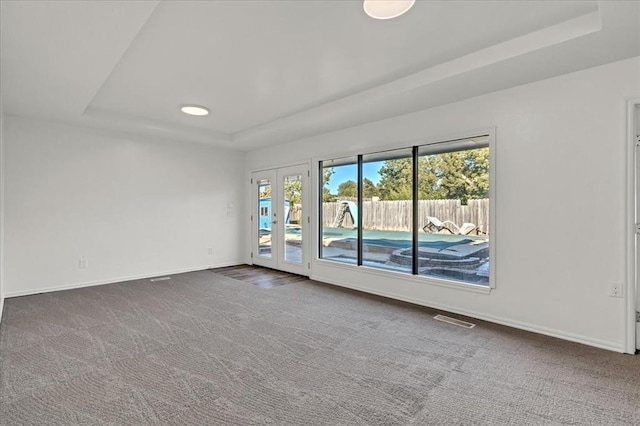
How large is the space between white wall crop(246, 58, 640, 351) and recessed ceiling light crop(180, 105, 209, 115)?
10.1ft

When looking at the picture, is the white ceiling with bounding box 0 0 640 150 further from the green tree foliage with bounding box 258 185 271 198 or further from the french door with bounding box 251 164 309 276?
the green tree foliage with bounding box 258 185 271 198

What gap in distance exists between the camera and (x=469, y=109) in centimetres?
351

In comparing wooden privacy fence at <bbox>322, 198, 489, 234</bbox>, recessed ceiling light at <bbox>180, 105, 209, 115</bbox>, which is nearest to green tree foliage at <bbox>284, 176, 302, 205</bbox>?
wooden privacy fence at <bbox>322, 198, 489, 234</bbox>

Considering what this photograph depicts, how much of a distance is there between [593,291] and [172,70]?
4.37 meters

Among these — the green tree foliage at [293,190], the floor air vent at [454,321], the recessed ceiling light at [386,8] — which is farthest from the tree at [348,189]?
the recessed ceiling light at [386,8]

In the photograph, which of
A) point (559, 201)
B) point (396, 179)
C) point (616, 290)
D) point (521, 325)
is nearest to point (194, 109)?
point (396, 179)

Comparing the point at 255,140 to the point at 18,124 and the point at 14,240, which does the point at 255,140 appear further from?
the point at 14,240

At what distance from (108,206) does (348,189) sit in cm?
379

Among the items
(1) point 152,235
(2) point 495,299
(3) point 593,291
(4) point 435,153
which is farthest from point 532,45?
(1) point 152,235

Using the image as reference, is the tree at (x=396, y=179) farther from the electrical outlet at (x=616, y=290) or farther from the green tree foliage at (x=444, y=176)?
the electrical outlet at (x=616, y=290)

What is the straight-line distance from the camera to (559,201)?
2934 millimetres

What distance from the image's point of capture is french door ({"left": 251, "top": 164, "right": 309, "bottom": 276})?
554cm

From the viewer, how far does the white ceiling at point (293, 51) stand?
214cm

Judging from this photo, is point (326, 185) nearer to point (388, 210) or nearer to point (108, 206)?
point (388, 210)
